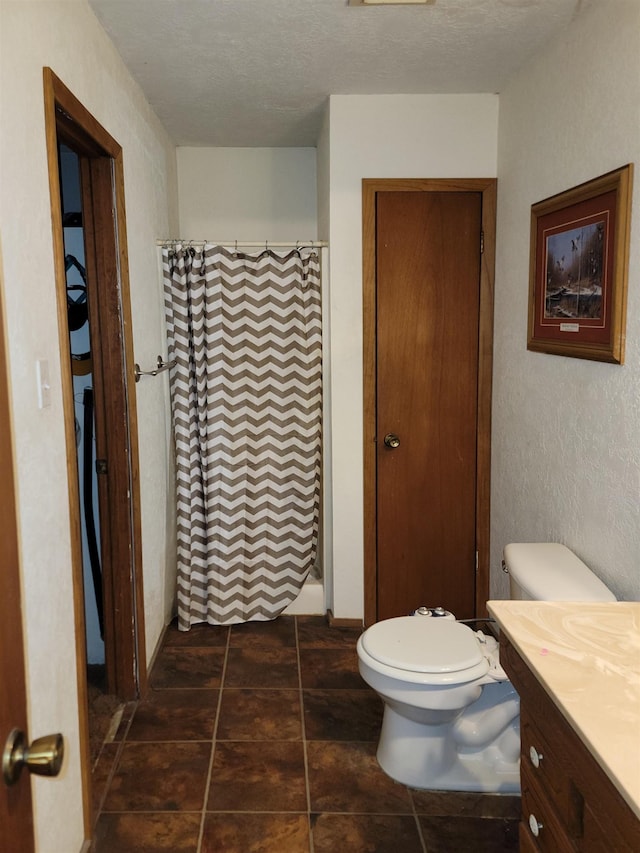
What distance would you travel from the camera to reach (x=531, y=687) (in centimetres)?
145

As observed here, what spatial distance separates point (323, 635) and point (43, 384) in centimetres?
206

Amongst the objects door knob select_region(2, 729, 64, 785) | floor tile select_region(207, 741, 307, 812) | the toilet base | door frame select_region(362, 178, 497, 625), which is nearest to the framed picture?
door frame select_region(362, 178, 497, 625)

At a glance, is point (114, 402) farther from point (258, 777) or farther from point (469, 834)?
point (469, 834)

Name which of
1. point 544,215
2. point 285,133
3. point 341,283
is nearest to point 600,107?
point 544,215

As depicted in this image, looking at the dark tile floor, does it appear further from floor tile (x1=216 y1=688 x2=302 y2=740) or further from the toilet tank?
the toilet tank

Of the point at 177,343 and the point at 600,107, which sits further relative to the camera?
the point at 177,343

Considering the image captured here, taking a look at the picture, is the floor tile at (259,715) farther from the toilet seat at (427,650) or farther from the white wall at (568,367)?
the white wall at (568,367)

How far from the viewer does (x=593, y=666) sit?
1.40 m

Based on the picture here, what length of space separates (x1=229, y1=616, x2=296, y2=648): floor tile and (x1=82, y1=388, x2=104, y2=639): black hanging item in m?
0.62

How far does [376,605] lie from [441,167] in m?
1.97

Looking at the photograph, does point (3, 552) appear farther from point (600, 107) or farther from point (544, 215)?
point (544, 215)

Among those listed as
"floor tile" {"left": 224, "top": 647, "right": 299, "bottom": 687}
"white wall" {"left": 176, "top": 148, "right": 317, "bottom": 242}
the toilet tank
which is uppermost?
"white wall" {"left": 176, "top": 148, "right": 317, "bottom": 242}

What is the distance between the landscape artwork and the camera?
84.7 inches

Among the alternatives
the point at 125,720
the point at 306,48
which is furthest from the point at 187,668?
the point at 306,48
